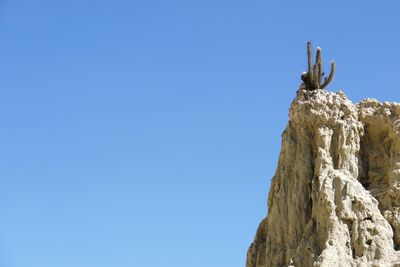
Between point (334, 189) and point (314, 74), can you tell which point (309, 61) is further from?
point (334, 189)

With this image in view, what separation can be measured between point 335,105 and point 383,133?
2.95 m

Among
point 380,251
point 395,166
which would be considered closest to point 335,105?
point 395,166

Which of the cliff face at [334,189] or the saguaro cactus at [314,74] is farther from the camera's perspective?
the saguaro cactus at [314,74]

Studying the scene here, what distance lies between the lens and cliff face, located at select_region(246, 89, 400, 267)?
37.9 meters

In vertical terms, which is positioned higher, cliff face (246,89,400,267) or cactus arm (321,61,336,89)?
cactus arm (321,61,336,89)

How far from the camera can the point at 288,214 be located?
4084cm

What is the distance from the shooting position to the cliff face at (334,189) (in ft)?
124

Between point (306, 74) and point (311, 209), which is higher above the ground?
point (306, 74)

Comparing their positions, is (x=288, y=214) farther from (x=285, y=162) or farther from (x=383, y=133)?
(x=383, y=133)

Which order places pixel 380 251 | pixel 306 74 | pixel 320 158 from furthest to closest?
1. pixel 306 74
2. pixel 320 158
3. pixel 380 251

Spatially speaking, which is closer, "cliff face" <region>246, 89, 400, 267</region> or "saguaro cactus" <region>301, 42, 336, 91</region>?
"cliff face" <region>246, 89, 400, 267</region>

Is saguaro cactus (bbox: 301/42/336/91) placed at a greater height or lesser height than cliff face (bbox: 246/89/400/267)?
greater

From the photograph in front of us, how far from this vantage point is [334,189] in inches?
1538

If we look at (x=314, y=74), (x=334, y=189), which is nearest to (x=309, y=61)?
(x=314, y=74)
